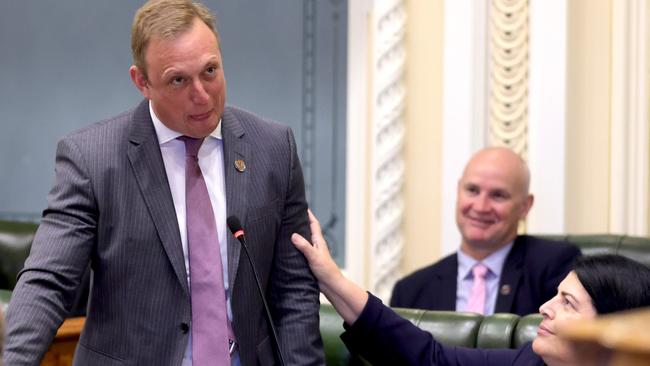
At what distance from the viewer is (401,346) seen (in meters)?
2.58

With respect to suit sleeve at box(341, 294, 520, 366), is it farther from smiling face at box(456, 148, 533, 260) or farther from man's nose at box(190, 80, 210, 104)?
smiling face at box(456, 148, 533, 260)

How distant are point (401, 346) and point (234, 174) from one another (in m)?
0.63

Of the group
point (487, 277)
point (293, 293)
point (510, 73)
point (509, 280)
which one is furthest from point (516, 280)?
point (293, 293)

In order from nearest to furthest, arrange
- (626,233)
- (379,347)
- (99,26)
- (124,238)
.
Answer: (124,238)
(379,347)
(626,233)
(99,26)

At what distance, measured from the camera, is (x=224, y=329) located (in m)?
2.18

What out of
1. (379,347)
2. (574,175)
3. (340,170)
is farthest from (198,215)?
(340,170)

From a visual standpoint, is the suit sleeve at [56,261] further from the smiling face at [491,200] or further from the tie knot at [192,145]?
the smiling face at [491,200]

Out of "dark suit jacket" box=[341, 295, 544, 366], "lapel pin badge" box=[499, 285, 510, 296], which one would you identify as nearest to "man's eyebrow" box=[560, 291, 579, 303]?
"dark suit jacket" box=[341, 295, 544, 366]

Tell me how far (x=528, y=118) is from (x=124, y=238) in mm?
2560

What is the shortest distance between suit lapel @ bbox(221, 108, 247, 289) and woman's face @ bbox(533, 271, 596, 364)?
65 centimetres

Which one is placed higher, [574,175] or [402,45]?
[402,45]

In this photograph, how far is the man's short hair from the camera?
7.00ft

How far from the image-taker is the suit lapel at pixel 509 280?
374 cm

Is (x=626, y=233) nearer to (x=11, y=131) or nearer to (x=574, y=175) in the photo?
(x=574, y=175)
